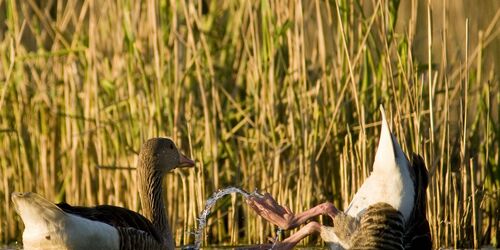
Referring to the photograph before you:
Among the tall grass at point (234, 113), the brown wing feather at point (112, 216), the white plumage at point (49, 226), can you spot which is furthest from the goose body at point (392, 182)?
the white plumage at point (49, 226)

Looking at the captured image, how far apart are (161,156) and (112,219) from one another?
102cm

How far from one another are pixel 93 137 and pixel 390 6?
263 cm

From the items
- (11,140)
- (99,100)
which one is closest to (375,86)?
(99,100)

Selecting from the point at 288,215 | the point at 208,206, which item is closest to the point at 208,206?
the point at 208,206

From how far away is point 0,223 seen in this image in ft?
28.1

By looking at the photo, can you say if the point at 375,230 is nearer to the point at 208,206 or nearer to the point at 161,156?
the point at 208,206

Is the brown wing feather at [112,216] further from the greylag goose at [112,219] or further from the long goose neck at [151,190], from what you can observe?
the long goose neck at [151,190]

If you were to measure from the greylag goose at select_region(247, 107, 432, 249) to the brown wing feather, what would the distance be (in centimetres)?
87

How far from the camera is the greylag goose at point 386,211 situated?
6.48 m

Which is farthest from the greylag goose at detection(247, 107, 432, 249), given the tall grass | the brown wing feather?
the brown wing feather

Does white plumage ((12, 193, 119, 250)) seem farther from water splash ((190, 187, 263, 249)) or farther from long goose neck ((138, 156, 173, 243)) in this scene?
water splash ((190, 187, 263, 249))

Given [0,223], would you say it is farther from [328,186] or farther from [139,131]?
[328,186]

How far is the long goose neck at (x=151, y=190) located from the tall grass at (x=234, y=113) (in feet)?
1.42

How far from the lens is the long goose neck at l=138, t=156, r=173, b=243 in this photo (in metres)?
7.51
